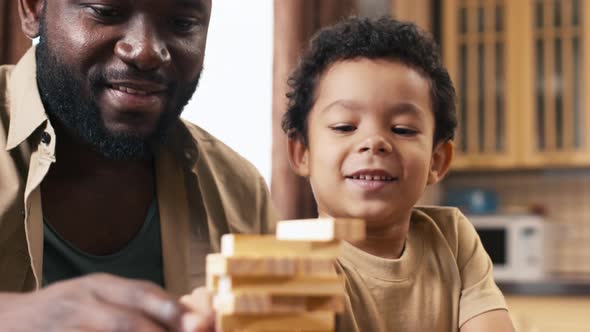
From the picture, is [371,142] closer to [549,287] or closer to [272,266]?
[272,266]

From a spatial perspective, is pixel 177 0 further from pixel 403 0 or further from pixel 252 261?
pixel 403 0

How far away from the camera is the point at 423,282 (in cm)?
125

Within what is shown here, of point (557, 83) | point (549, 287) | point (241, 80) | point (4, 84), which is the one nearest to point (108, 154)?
point (4, 84)

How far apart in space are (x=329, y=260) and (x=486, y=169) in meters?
4.54

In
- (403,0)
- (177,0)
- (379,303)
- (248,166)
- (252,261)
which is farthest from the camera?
(403,0)

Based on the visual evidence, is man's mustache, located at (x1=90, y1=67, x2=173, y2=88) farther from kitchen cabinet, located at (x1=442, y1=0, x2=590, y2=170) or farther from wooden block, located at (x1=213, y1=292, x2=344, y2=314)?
kitchen cabinet, located at (x1=442, y1=0, x2=590, y2=170)

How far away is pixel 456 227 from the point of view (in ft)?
4.58

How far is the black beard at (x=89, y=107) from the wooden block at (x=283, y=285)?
69 centimetres

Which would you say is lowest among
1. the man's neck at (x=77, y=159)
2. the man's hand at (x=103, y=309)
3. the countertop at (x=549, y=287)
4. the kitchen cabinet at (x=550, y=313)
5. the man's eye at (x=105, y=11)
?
the kitchen cabinet at (x=550, y=313)

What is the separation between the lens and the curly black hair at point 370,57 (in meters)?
1.33

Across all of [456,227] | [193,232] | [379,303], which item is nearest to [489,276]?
[456,227]

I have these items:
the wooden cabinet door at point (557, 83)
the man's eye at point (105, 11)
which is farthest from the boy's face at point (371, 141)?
the wooden cabinet door at point (557, 83)

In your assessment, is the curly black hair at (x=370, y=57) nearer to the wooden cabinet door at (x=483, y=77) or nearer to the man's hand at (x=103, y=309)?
the man's hand at (x=103, y=309)

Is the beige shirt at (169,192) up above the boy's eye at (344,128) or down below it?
below
